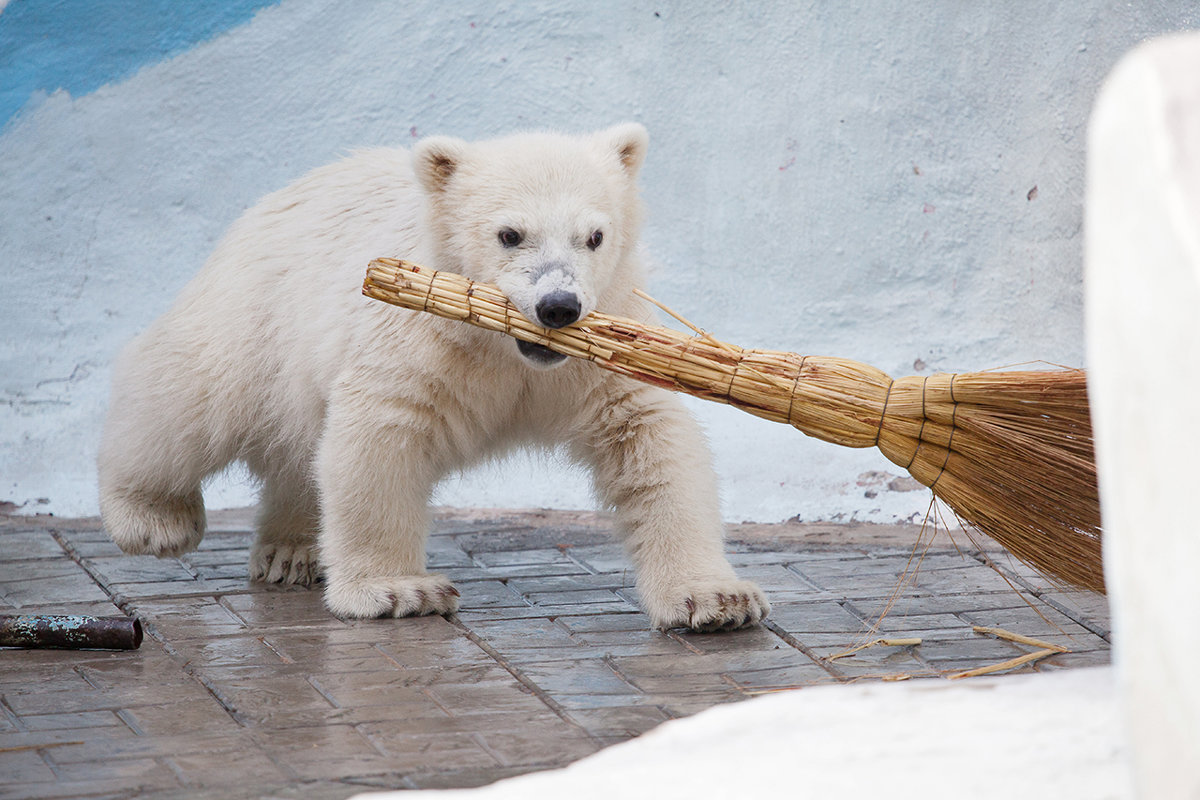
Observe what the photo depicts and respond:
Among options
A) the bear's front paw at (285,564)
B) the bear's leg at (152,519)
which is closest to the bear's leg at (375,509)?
the bear's front paw at (285,564)

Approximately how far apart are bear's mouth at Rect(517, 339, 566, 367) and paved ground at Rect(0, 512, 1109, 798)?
73 cm

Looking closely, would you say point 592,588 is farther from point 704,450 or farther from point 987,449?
point 987,449

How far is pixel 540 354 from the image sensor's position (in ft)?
11.4

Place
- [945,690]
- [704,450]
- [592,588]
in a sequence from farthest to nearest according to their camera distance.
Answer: [592,588] → [704,450] → [945,690]

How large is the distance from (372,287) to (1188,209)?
2.31 m

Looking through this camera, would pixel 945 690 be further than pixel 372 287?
No

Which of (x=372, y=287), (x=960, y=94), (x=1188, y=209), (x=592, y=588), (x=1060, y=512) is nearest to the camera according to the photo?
(x=1188, y=209)

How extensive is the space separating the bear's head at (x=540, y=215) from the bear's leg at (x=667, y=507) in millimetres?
370

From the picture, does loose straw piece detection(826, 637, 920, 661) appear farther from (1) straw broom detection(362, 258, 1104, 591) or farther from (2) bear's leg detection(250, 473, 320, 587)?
(2) bear's leg detection(250, 473, 320, 587)

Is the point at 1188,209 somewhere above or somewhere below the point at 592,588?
above

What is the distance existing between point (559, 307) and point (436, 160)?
67 cm

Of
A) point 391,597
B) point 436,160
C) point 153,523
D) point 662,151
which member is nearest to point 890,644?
point 391,597

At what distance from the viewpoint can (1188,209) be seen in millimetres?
1585

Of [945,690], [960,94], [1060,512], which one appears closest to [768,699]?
[945,690]
